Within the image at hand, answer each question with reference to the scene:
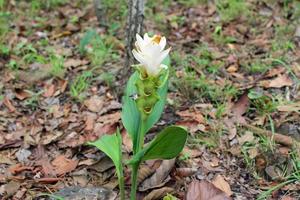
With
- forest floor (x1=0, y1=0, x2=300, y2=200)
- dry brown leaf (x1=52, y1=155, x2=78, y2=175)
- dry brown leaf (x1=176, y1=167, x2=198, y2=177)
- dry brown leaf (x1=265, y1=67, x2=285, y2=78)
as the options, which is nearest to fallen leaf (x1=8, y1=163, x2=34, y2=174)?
forest floor (x1=0, y1=0, x2=300, y2=200)

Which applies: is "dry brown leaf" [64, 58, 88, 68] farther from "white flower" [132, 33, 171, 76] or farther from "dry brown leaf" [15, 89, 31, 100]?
"white flower" [132, 33, 171, 76]

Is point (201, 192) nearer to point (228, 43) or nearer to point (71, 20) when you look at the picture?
point (228, 43)

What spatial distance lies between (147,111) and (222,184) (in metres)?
0.66

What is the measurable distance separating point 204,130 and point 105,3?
201 centimetres

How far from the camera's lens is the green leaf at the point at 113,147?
197cm

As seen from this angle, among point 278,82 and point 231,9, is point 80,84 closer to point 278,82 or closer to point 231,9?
point 278,82

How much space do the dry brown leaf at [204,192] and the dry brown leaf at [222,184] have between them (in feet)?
0.49

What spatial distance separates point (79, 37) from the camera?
3.75 meters

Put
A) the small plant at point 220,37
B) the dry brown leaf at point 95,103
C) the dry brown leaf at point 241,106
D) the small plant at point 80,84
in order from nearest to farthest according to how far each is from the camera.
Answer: the dry brown leaf at point 241,106, the dry brown leaf at point 95,103, the small plant at point 80,84, the small plant at point 220,37

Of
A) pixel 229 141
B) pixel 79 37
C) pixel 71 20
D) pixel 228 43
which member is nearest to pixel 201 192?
pixel 229 141

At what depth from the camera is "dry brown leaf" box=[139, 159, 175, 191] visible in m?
2.24

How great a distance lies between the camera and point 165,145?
1.82 m

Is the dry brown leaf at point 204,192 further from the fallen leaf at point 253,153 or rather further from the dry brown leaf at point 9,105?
the dry brown leaf at point 9,105

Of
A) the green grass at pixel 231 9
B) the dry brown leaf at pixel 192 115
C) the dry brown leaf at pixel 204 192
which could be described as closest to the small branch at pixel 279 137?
the dry brown leaf at pixel 192 115
